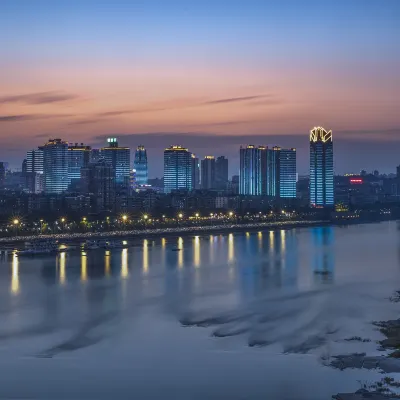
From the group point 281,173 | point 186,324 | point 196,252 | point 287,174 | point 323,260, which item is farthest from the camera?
point 287,174

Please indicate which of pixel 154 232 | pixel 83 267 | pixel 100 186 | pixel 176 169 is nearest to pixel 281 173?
pixel 176 169

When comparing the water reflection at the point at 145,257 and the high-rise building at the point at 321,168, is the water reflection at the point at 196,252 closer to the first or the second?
the water reflection at the point at 145,257

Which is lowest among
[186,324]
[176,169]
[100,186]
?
[186,324]

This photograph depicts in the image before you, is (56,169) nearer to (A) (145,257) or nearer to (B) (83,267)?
(A) (145,257)

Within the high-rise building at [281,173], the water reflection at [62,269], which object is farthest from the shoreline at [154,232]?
the high-rise building at [281,173]

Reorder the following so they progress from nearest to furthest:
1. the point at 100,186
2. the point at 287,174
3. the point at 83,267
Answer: the point at 83,267, the point at 100,186, the point at 287,174

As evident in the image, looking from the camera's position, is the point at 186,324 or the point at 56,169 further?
the point at 56,169
